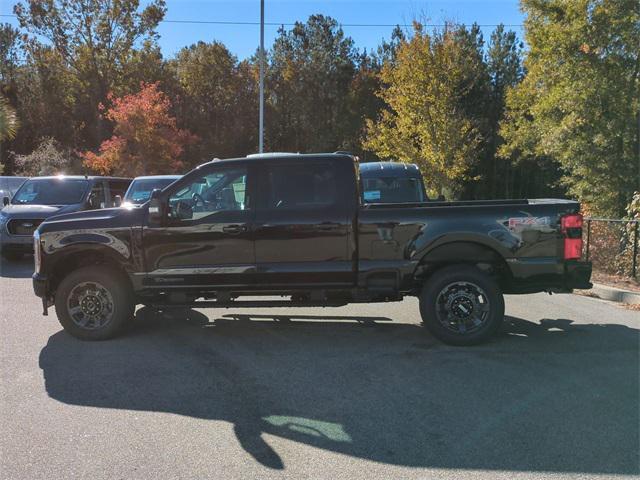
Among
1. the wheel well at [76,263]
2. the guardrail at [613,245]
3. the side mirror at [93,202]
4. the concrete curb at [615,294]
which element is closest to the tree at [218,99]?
the side mirror at [93,202]

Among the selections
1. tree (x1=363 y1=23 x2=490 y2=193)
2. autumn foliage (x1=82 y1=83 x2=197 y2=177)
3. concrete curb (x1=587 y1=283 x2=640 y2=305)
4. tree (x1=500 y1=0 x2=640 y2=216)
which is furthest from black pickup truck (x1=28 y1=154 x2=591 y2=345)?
autumn foliage (x1=82 y1=83 x2=197 y2=177)

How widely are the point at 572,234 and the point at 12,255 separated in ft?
41.4

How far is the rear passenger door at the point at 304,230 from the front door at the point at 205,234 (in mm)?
167

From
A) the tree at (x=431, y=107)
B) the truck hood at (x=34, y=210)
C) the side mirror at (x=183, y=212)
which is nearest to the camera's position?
the side mirror at (x=183, y=212)

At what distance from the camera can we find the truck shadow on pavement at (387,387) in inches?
152

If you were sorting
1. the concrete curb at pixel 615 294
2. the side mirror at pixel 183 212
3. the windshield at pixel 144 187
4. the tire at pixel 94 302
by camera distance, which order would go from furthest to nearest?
the windshield at pixel 144 187
the concrete curb at pixel 615 294
the tire at pixel 94 302
the side mirror at pixel 183 212

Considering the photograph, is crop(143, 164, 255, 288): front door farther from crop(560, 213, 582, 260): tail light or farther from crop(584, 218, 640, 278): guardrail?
crop(584, 218, 640, 278): guardrail

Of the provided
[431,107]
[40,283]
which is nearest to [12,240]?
[40,283]

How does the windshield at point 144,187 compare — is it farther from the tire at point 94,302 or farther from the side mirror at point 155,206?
the side mirror at point 155,206

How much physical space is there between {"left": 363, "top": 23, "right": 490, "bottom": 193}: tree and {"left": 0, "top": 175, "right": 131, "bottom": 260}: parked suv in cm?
992

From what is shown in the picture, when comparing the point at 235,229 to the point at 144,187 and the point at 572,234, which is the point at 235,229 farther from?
the point at 144,187

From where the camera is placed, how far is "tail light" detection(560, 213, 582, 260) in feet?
19.5

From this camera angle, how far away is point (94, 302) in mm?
6395

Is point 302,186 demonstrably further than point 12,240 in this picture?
No
